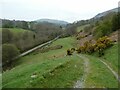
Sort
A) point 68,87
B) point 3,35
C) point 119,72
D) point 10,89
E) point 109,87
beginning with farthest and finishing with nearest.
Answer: point 3,35 → point 119,72 → point 109,87 → point 68,87 → point 10,89

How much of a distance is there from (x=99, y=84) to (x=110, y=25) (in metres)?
52.3

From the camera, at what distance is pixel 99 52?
59.2 meters

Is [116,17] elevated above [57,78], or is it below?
above

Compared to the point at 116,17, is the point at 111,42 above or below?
below

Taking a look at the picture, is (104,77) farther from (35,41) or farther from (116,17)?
(35,41)

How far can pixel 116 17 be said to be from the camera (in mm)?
73125

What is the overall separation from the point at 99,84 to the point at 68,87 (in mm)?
3883

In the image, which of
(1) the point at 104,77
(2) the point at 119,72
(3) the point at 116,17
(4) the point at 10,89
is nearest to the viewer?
(4) the point at 10,89

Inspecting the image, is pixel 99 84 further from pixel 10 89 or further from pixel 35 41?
pixel 35 41

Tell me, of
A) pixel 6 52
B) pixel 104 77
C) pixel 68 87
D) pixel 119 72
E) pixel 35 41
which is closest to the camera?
pixel 68 87

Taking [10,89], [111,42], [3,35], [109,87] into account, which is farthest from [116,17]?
[3,35]

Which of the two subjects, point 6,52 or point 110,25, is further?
point 6,52

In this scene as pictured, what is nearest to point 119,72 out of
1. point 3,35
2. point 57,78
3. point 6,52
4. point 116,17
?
point 57,78

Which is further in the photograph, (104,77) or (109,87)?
(104,77)
